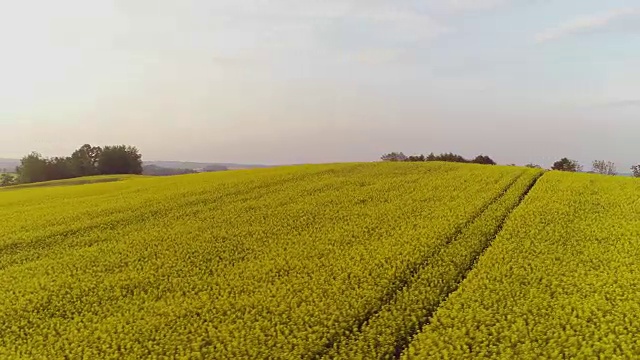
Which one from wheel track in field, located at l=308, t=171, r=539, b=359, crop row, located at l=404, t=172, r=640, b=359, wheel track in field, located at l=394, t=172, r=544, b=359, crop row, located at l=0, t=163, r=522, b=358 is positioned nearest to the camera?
crop row, located at l=404, t=172, r=640, b=359

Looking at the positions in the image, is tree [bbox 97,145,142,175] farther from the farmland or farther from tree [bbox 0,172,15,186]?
the farmland

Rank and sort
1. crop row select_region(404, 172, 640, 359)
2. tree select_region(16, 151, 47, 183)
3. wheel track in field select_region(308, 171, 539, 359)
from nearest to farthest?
crop row select_region(404, 172, 640, 359) → wheel track in field select_region(308, 171, 539, 359) → tree select_region(16, 151, 47, 183)

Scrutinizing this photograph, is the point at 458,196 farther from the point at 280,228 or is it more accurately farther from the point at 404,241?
the point at 280,228

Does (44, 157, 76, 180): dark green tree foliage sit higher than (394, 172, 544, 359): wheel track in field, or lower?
higher

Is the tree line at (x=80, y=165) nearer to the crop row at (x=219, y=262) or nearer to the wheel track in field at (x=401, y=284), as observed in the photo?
the crop row at (x=219, y=262)

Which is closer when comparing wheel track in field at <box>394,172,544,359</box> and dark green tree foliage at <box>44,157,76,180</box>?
wheel track in field at <box>394,172,544,359</box>

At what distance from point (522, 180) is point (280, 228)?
61.3 feet

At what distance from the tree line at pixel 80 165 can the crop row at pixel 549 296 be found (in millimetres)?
98416

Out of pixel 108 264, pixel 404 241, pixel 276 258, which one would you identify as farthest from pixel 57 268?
pixel 404 241

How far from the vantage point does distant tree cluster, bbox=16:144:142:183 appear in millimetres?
102438

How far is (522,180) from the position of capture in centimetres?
3384

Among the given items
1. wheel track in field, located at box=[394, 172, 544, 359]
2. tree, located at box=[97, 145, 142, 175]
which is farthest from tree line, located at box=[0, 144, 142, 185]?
wheel track in field, located at box=[394, 172, 544, 359]

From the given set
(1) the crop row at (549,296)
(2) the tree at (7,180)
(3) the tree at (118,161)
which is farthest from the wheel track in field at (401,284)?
(2) the tree at (7,180)

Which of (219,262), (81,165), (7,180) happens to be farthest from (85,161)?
(219,262)
